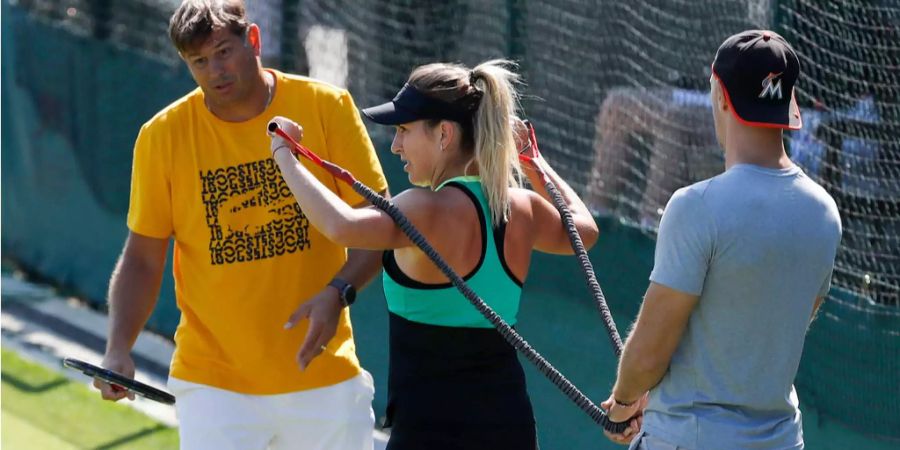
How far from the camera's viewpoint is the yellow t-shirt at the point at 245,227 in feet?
12.9

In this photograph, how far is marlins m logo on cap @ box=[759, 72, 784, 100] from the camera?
2.86 m

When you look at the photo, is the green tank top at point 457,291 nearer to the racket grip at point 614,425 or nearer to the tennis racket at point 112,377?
the racket grip at point 614,425

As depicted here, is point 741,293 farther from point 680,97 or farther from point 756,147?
point 680,97

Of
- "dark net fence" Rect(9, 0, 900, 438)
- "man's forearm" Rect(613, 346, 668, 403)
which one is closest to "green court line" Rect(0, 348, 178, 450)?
"dark net fence" Rect(9, 0, 900, 438)

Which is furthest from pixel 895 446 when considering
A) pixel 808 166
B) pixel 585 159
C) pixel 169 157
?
pixel 169 157

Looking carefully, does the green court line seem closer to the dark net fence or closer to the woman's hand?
the dark net fence

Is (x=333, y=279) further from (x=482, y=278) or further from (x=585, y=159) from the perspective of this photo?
(x=585, y=159)

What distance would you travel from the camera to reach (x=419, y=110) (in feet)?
11.3

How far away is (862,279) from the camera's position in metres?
4.83

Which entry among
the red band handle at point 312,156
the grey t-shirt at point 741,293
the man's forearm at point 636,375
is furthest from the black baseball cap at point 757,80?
the red band handle at point 312,156

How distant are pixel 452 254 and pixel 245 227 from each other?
83cm

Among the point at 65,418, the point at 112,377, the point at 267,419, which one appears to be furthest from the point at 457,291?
the point at 65,418

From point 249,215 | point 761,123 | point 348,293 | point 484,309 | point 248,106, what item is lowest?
point 348,293

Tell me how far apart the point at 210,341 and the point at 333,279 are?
18.0 inches
